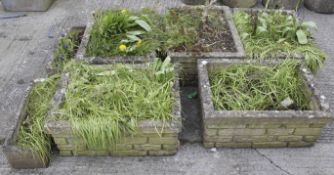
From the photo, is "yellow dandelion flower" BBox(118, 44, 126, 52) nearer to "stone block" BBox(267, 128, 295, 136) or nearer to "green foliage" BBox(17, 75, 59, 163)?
"green foliage" BBox(17, 75, 59, 163)

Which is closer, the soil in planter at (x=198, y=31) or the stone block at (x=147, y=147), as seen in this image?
the stone block at (x=147, y=147)

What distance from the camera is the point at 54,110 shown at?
2.50 metres

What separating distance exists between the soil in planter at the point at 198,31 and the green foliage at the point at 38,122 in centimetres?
122

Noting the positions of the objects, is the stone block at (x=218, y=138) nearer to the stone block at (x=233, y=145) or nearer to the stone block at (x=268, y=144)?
the stone block at (x=233, y=145)

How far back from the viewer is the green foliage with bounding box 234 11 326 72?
3238 millimetres

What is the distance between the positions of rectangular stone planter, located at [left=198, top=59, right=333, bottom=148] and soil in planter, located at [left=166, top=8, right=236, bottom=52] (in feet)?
1.51

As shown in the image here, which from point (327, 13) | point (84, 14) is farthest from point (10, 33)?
point (327, 13)

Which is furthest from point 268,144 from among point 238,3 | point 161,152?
point 238,3

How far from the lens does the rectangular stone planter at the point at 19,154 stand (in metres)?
2.43

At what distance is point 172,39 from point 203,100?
93cm

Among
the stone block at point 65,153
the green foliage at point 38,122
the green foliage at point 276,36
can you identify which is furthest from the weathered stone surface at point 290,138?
the green foliage at point 38,122

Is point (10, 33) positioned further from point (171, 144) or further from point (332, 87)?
point (332, 87)

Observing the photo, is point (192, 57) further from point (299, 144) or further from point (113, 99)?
point (299, 144)

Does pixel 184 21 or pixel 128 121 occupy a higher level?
pixel 184 21
